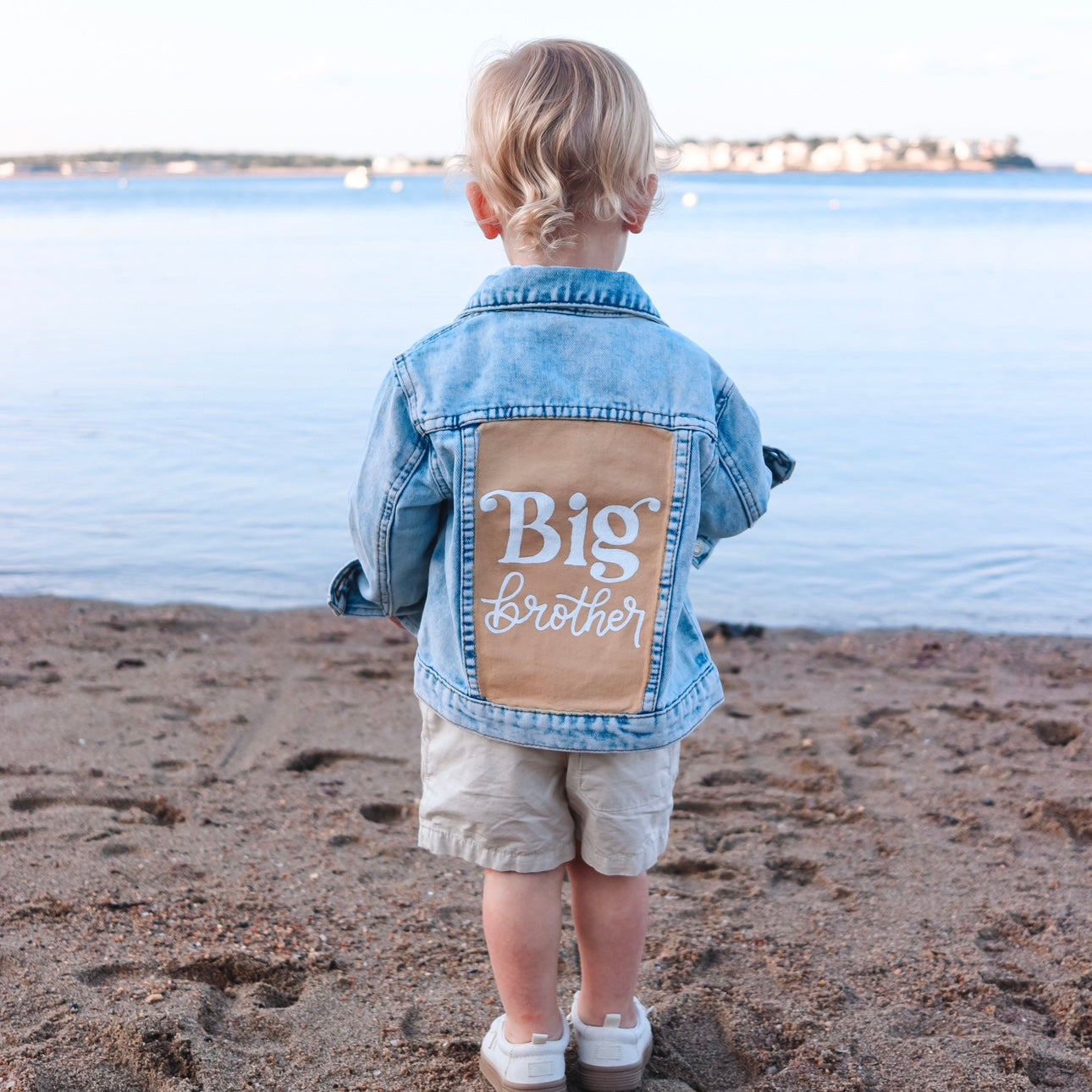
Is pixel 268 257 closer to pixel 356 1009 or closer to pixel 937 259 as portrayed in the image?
pixel 937 259

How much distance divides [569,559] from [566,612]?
0.26 ft

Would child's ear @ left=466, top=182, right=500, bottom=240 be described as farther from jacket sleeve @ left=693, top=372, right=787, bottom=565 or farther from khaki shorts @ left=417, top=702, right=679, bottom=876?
khaki shorts @ left=417, top=702, right=679, bottom=876

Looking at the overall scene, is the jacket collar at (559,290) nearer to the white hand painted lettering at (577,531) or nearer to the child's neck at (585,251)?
the child's neck at (585,251)

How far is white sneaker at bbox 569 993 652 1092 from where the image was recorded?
6.57ft

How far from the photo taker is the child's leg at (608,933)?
76.4 inches

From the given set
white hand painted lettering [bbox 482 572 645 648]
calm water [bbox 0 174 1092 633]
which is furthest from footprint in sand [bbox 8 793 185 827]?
calm water [bbox 0 174 1092 633]

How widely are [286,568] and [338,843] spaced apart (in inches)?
127

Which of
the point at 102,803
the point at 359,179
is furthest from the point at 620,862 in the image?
the point at 359,179

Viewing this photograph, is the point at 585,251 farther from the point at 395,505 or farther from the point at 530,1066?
the point at 530,1066

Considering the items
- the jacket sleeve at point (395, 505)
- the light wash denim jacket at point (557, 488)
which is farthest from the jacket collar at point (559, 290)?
the jacket sleeve at point (395, 505)

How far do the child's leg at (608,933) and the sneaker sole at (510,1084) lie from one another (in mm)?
115

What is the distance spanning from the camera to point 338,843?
293 centimetres

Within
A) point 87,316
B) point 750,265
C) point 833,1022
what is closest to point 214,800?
point 833,1022

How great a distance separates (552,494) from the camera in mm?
1718
